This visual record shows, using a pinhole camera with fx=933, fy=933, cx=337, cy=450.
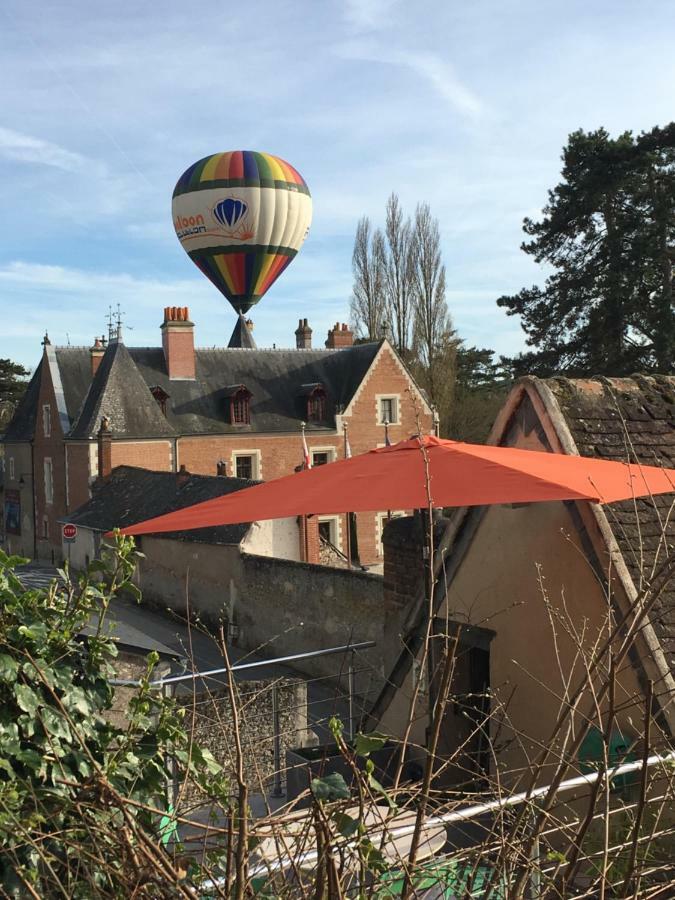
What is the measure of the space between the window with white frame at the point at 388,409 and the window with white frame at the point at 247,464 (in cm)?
532

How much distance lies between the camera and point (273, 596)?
20453mm

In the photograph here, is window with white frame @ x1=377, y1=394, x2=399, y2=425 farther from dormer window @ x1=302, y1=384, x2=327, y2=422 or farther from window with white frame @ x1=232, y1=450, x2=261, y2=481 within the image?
window with white frame @ x1=232, y1=450, x2=261, y2=481

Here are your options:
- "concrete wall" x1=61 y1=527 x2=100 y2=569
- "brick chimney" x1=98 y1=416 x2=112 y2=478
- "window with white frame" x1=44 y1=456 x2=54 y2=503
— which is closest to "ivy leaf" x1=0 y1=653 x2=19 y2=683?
"concrete wall" x1=61 y1=527 x2=100 y2=569

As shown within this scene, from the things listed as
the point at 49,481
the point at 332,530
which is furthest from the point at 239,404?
the point at 49,481

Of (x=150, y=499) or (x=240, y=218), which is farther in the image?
(x=240, y=218)

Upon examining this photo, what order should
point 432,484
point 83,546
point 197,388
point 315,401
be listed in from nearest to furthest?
point 432,484
point 83,546
point 197,388
point 315,401

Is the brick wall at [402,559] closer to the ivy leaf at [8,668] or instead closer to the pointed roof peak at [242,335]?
the ivy leaf at [8,668]

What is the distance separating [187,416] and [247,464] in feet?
9.67

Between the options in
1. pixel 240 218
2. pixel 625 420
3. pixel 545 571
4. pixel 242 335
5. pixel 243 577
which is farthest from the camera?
pixel 242 335

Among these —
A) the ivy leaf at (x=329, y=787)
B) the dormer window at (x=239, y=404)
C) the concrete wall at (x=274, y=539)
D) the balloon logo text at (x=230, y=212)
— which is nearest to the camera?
the ivy leaf at (x=329, y=787)

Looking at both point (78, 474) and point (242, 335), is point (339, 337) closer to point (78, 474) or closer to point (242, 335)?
point (242, 335)

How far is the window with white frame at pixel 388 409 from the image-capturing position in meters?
37.6

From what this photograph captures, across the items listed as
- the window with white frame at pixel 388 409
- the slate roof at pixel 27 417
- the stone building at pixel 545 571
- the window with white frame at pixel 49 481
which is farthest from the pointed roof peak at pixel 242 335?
the stone building at pixel 545 571

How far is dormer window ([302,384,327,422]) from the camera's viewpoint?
36781 mm
